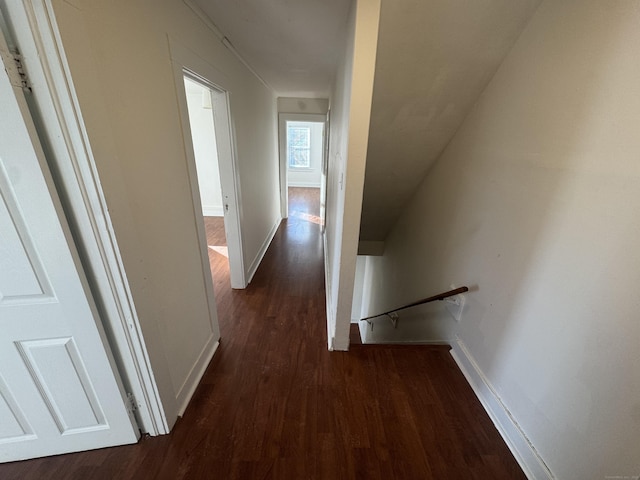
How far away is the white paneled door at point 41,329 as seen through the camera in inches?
31.0

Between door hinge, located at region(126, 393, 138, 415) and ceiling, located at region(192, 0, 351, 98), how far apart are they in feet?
7.03

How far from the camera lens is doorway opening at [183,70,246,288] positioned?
1853 mm

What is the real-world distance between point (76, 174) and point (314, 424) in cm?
158

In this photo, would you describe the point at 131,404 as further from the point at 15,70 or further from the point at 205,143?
Result: the point at 205,143

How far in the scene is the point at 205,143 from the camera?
483 cm

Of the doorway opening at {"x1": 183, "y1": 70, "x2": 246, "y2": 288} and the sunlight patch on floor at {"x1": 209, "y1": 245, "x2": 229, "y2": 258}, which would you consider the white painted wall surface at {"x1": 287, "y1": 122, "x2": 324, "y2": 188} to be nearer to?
the doorway opening at {"x1": 183, "y1": 70, "x2": 246, "y2": 288}

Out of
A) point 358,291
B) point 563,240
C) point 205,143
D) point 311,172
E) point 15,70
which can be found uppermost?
point 15,70

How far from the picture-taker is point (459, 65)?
1536 millimetres

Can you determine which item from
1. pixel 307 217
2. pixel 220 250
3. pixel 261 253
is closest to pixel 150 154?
pixel 261 253

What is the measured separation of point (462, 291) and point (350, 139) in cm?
129

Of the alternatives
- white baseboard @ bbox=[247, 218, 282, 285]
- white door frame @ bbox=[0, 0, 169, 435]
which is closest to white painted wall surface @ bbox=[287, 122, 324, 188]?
white baseboard @ bbox=[247, 218, 282, 285]

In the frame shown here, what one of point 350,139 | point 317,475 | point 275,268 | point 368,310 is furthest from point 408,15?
point 368,310

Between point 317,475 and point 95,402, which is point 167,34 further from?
point 317,475

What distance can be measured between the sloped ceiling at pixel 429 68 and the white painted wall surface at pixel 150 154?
1.16 meters
